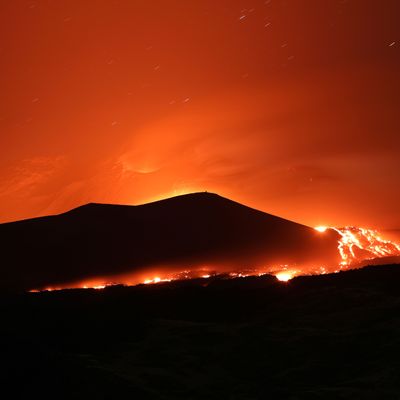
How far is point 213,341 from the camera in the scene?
17.8 metres

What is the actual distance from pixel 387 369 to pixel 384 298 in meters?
7.97

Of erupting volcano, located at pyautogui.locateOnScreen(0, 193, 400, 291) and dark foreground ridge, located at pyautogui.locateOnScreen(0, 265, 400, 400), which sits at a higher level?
erupting volcano, located at pyautogui.locateOnScreen(0, 193, 400, 291)

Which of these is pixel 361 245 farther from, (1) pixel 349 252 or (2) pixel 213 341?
(2) pixel 213 341

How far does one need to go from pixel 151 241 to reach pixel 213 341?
39.6 metres

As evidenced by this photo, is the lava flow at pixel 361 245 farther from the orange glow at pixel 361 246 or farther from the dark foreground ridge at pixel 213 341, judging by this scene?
the dark foreground ridge at pixel 213 341

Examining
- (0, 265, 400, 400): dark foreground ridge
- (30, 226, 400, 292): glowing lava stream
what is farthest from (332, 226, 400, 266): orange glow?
(0, 265, 400, 400): dark foreground ridge

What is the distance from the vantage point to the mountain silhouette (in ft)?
167

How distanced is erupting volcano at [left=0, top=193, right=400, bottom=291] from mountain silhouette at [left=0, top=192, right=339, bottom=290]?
88mm

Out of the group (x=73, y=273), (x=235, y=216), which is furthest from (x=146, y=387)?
(x=235, y=216)

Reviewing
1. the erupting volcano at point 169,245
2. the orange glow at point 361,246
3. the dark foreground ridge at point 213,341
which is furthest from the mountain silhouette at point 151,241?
the dark foreground ridge at point 213,341

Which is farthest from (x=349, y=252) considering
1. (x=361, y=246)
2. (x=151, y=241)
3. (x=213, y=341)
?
(x=213, y=341)

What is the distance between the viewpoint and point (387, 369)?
1345 centimetres

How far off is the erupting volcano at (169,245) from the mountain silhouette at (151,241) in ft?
0.29

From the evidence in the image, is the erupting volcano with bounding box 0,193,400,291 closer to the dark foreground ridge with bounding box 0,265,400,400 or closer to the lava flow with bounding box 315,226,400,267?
the lava flow with bounding box 315,226,400,267
